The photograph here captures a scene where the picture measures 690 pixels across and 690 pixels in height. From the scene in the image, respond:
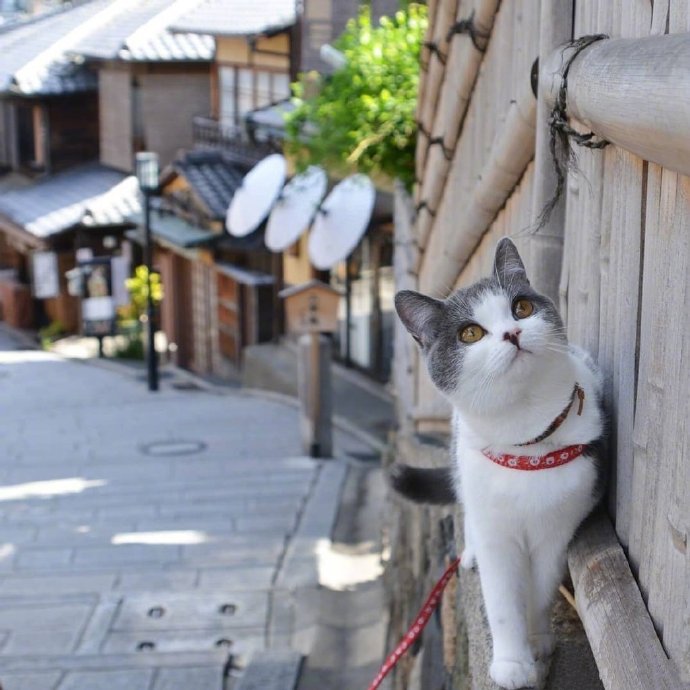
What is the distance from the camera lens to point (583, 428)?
2234 mm

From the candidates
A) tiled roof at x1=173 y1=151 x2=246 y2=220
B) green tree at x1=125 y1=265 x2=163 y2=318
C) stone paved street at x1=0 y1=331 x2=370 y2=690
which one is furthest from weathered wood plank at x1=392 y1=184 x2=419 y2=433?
green tree at x1=125 y1=265 x2=163 y2=318

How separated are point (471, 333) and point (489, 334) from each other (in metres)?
0.05

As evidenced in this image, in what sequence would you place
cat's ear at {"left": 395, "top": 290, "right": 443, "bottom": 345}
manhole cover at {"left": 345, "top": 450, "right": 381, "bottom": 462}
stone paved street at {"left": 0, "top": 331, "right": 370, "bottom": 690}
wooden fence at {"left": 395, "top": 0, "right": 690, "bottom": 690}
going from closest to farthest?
1. wooden fence at {"left": 395, "top": 0, "right": 690, "bottom": 690}
2. cat's ear at {"left": 395, "top": 290, "right": 443, "bottom": 345}
3. stone paved street at {"left": 0, "top": 331, "right": 370, "bottom": 690}
4. manhole cover at {"left": 345, "top": 450, "right": 381, "bottom": 462}

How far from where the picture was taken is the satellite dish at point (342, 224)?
13.8 metres

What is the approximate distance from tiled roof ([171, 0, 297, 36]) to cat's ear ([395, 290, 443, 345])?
53.7 ft

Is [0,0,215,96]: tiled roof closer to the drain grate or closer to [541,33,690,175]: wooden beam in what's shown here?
the drain grate

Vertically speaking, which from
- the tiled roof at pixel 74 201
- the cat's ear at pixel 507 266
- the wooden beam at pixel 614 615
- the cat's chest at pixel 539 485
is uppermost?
the cat's ear at pixel 507 266

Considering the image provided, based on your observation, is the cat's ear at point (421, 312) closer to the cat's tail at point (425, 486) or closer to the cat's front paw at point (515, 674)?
the cat's front paw at point (515, 674)

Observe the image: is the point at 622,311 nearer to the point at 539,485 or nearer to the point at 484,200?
the point at 539,485

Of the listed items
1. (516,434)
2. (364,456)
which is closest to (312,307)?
(364,456)

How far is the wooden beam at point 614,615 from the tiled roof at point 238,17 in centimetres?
1675

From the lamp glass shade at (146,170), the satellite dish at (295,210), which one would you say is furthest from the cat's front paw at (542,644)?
the lamp glass shade at (146,170)

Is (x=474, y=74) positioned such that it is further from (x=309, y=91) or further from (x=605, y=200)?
(x=309, y=91)

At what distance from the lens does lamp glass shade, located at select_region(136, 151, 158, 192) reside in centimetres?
1703
